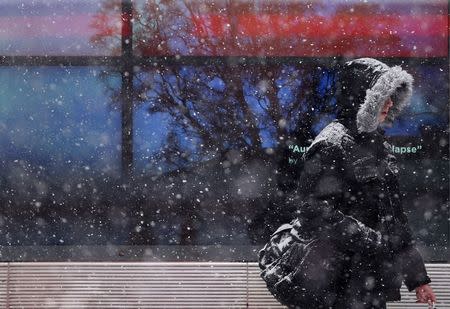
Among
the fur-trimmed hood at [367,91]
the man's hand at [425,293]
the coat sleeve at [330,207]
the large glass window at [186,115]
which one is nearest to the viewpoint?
the coat sleeve at [330,207]

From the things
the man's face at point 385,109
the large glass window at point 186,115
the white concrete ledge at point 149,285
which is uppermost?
the man's face at point 385,109

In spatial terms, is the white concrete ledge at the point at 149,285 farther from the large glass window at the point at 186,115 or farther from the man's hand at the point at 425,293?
the man's hand at the point at 425,293

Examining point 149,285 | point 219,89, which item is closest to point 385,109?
point 219,89

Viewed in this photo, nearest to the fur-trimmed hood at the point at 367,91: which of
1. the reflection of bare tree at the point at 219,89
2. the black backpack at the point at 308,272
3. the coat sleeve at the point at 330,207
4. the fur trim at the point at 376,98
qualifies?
the fur trim at the point at 376,98

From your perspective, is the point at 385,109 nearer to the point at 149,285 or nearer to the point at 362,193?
the point at 362,193

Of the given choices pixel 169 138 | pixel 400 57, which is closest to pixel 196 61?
pixel 169 138

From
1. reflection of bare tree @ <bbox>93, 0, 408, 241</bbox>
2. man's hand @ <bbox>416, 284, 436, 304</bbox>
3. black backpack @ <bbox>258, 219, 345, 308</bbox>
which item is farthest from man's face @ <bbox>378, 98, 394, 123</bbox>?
reflection of bare tree @ <bbox>93, 0, 408, 241</bbox>

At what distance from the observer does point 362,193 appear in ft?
13.2

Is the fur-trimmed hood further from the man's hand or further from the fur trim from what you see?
the man's hand

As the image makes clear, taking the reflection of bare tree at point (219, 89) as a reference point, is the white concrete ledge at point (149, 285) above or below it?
below

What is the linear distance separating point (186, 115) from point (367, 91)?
Result: 96.2 inches

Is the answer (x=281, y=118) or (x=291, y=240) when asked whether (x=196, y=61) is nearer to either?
(x=281, y=118)

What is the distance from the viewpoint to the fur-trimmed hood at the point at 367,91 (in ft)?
13.2

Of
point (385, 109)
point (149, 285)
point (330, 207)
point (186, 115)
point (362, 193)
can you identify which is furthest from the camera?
point (186, 115)
